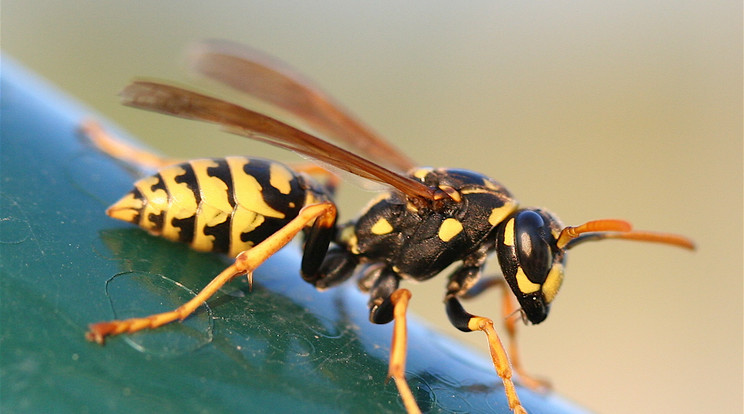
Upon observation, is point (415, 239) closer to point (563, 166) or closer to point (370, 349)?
point (370, 349)

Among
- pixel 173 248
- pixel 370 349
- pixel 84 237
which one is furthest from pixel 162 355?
pixel 173 248

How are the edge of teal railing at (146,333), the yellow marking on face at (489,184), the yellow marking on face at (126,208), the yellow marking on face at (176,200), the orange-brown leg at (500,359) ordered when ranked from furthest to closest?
the yellow marking on face at (489,184), the yellow marking on face at (176,200), the yellow marking on face at (126,208), the orange-brown leg at (500,359), the edge of teal railing at (146,333)

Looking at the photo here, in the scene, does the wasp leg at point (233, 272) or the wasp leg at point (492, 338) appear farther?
the wasp leg at point (492, 338)

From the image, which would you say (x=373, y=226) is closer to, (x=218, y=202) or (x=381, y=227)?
(x=381, y=227)

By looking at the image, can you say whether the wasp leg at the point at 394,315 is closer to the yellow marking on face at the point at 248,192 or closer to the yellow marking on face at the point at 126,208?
the yellow marking on face at the point at 248,192

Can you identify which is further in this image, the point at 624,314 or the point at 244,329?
the point at 624,314

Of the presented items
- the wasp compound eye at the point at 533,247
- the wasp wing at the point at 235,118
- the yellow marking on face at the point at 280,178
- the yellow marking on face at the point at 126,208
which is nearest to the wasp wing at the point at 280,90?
the yellow marking on face at the point at 280,178
